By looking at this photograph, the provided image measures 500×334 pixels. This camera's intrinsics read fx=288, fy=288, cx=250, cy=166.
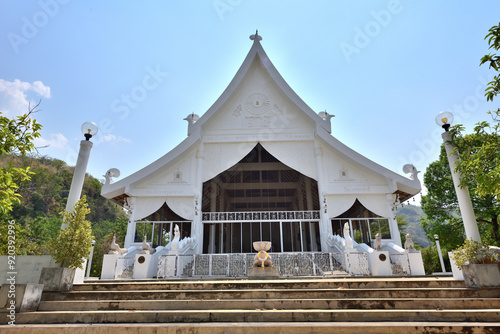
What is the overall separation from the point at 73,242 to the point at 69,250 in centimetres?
18

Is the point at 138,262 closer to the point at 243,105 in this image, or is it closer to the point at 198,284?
the point at 198,284

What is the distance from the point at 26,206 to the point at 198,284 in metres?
44.1

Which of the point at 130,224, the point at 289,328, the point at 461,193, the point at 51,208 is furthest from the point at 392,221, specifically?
the point at 51,208

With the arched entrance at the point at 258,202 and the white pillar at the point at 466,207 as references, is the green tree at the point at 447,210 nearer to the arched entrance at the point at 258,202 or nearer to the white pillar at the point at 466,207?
the arched entrance at the point at 258,202

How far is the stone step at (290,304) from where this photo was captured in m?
4.61

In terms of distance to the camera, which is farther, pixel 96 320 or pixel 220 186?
pixel 220 186

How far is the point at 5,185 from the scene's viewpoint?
174 inches

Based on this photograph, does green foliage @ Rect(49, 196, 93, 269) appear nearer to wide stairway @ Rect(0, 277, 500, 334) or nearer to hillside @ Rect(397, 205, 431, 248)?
wide stairway @ Rect(0, 277, 500, 334)

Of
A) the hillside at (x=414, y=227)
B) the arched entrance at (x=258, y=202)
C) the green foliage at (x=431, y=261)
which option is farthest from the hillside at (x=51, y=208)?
the hillside at (x=414, y=227)

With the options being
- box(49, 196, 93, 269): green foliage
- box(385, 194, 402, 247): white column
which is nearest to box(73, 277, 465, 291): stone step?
box(49, 196, 93, 269): green foliage

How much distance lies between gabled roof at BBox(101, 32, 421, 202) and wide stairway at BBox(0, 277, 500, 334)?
735 cm

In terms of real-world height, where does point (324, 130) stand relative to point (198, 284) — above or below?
above

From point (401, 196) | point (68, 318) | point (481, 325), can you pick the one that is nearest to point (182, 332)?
point (68, 318)

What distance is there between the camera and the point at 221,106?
13.9m
